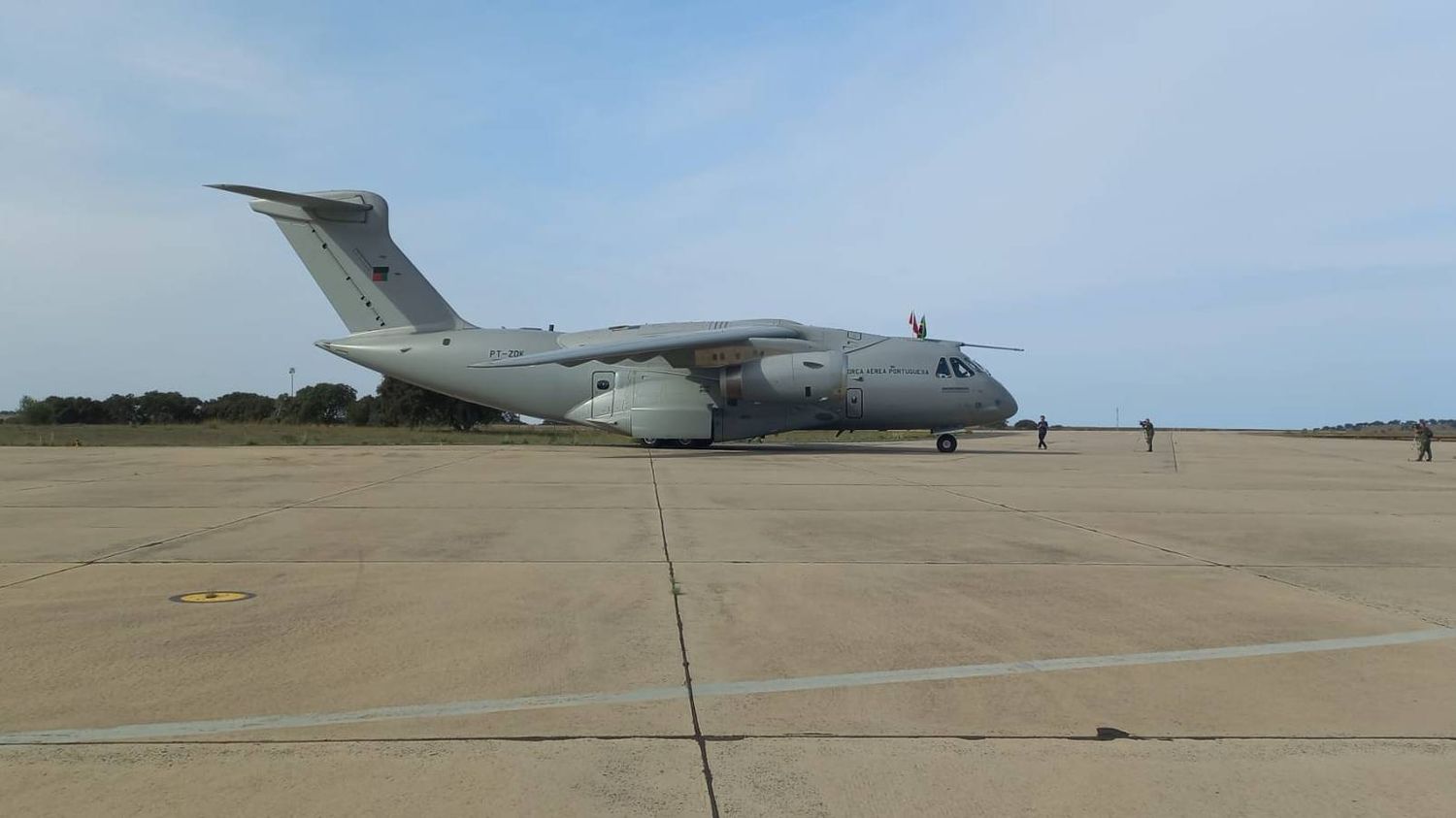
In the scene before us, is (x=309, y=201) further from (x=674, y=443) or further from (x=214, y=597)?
(x=214, y=597)

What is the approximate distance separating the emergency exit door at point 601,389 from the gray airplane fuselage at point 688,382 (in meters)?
0.03

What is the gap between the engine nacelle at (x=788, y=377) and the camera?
2352 cm

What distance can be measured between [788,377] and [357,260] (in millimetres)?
11736

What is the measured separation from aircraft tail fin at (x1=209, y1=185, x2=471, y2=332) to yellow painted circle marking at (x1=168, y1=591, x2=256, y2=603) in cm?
2026

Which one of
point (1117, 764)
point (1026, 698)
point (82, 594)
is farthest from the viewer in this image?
point (82, 594)

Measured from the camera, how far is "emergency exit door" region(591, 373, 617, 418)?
990 inches

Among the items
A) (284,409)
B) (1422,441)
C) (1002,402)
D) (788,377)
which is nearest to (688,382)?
(788,377)

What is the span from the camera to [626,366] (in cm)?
2556

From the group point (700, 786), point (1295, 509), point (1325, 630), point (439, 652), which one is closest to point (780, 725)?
point (700, 786)

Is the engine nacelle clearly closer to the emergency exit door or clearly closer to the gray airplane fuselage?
the gray airplane fuselage

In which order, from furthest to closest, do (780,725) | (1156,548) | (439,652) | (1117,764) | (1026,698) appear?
(1156,548) → (439,652) → (1026,698) → (780,725) → (1117,764)

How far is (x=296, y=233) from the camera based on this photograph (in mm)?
24703

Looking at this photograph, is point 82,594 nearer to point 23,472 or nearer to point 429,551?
point 429,551

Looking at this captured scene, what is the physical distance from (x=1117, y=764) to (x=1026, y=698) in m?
0.74
